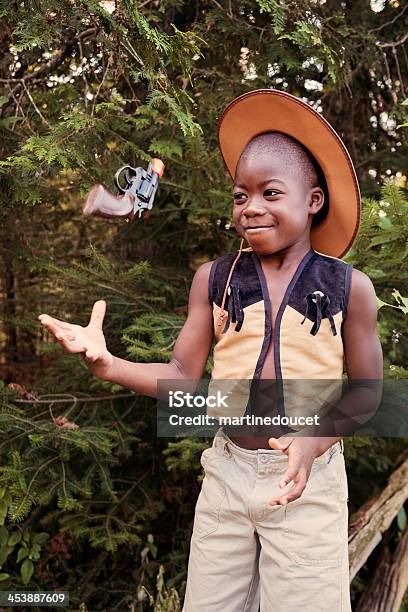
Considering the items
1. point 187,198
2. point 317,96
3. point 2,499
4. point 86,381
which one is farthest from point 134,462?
point 317,96

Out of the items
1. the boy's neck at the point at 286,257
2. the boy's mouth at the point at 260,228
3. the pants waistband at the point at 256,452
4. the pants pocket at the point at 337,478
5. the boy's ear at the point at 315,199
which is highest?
the boy's ear at the point at 315,199

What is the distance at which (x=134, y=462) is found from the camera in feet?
11.9

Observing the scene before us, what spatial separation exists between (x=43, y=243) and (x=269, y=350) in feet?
6.55

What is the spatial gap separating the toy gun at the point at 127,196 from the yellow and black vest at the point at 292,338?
0.34 m

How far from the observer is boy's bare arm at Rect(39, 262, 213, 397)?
5.24ft

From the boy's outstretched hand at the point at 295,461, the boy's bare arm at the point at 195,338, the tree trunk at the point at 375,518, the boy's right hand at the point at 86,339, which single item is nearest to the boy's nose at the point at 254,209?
the boy's bare arm at the point at 195,338

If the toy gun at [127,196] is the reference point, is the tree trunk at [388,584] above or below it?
below

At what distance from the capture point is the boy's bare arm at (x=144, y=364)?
62.8 inches

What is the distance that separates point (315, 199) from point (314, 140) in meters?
0.16

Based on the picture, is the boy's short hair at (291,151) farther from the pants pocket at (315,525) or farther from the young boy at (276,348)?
the pants pocket at (315,525)

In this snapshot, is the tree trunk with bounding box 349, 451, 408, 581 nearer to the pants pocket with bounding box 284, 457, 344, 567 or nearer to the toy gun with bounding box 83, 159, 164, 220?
the pants pocket with bounding box 284, 457, 344, 567

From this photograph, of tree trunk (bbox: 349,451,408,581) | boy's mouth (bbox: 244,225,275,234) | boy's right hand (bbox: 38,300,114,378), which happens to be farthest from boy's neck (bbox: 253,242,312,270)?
tree trunk (bbox: 349,451,408,581)

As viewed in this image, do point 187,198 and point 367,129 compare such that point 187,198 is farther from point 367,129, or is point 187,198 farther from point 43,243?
point 367,129

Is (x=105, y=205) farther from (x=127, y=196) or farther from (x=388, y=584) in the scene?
(x=388, y=584)
